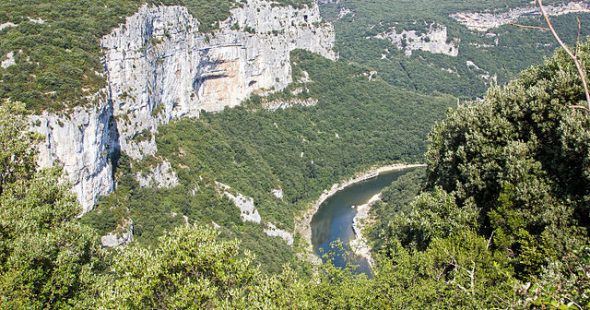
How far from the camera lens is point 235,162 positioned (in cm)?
4841

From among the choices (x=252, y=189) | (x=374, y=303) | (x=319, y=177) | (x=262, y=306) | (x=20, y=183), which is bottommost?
(x=319, y=177)

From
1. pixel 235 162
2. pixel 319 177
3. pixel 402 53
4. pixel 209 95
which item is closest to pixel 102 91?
pixel 235 162

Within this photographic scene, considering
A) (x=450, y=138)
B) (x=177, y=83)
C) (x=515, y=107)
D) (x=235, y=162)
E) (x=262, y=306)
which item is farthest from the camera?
(x=235, y=162)

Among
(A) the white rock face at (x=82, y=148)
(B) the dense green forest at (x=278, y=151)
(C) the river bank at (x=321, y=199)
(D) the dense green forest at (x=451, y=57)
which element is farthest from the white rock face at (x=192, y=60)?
(D) the dense green forest at (x=451, y=57)

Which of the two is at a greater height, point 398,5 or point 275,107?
point 398,5

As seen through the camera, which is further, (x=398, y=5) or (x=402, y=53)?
(x=398, y=5)

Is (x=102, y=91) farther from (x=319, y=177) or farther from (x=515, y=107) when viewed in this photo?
(x=319, y=177)

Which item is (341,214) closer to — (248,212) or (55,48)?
(248,212)

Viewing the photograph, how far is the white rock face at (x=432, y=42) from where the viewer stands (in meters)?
111

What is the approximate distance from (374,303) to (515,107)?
729 centimetres

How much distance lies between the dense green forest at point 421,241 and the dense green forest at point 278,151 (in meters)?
14.6

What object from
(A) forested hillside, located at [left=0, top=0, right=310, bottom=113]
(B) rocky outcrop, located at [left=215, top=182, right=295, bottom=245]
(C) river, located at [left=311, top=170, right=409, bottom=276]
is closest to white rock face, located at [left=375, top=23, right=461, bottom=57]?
(C) river, located at [left=311, top=170, right=409, bottom=276]

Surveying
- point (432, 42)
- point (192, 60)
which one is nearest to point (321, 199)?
point (192, 60)

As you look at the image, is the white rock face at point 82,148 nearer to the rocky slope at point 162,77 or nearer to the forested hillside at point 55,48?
the rocky slope at point 162,77
